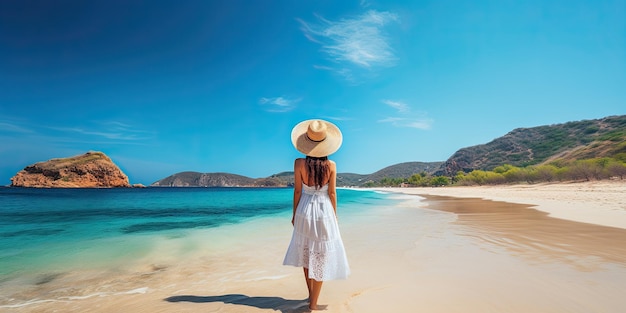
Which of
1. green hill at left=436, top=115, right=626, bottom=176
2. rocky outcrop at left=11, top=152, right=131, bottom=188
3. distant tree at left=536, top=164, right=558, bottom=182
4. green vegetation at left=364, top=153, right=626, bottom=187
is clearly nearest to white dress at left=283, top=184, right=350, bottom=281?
green vegetation at left=364, top=153, right=626, bottom=187

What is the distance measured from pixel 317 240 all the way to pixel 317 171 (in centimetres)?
86

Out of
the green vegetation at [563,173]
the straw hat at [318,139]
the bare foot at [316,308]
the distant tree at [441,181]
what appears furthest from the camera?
the distant tree at [441,181]

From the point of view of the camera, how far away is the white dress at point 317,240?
12.4 feet

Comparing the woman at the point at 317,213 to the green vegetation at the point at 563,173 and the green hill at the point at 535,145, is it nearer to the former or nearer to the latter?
the green vegetation at the point at 563,173

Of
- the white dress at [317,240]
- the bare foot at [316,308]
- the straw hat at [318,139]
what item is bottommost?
the bare foot at [316,308]

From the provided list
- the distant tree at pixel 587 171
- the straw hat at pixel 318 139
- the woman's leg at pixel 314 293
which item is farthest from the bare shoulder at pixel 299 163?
the distant tree at pixel 587 171

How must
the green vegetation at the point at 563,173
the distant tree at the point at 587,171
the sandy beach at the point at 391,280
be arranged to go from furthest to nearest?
the distant tree at the point at 587,171
the green vegetation at the point at 563,173
the sandy beach at the point at 391,280

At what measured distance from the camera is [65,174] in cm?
10031

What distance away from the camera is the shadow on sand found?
4.03 metres

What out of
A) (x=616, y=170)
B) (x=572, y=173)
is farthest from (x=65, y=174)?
(x=616, y=170)

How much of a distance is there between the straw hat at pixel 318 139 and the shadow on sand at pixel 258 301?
2.03 meters

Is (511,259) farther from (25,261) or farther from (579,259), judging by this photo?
(25,261)

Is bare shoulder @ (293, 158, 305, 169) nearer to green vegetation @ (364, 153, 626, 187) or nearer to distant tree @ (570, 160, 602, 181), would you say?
green vegetation @ (364, 153, 626, 187)

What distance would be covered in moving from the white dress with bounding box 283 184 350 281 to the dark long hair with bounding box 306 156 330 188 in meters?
0.10
